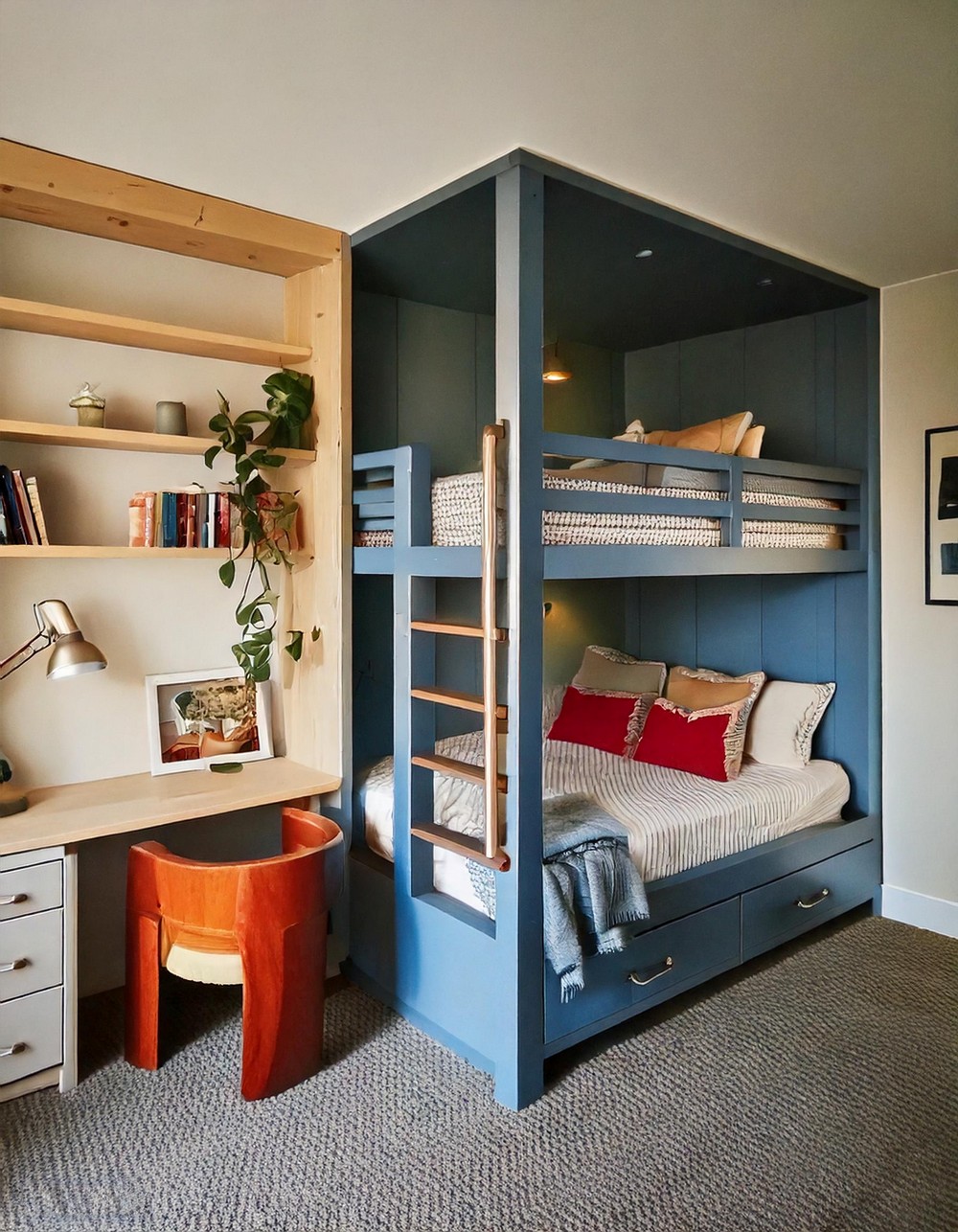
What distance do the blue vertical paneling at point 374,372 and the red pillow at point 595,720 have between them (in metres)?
1.37

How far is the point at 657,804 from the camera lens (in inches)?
116

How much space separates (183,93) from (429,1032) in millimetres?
2590

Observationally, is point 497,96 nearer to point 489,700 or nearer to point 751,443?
point 489,700

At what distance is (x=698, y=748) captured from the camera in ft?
11.2

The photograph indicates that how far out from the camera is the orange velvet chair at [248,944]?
2.32 meters

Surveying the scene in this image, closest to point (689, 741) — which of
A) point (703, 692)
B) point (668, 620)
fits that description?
point (703, 692)

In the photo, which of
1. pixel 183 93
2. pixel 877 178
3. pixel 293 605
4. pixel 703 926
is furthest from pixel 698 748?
pixel 183 93

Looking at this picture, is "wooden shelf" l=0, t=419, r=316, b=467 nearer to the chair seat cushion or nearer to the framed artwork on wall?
the chair seat cushion

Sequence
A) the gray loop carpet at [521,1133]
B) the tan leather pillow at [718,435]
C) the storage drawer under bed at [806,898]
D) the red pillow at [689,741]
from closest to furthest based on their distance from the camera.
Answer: the gray loop carpet at [521,1133] < the storage drawer under bed at [806,898] < the tan leather pillow at [718,435] < the red pillow at [689,741]

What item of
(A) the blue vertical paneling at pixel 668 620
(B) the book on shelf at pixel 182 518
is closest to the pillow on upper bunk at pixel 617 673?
(A) the blue vertical paneling at pixel 668 620

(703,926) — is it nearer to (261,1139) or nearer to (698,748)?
(698,748)

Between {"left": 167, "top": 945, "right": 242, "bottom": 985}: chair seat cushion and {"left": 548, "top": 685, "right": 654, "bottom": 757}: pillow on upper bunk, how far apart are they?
1.83 m

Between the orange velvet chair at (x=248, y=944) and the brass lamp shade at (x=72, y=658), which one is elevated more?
the brass lamp shade at (x=72, y=658)

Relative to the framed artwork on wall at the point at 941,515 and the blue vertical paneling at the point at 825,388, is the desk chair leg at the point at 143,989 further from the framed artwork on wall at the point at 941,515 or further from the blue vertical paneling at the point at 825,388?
the blue vertical paneling at the point at 825,388
